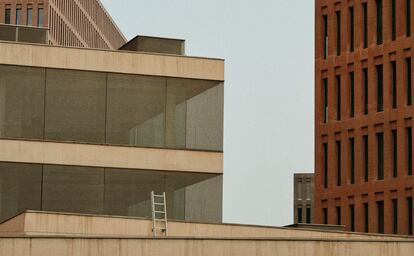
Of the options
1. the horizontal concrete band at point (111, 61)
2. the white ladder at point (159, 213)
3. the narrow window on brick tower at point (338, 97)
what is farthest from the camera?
the narrow window on brick tower at point (338, 97)

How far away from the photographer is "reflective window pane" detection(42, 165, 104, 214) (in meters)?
53.2

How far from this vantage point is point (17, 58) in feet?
180

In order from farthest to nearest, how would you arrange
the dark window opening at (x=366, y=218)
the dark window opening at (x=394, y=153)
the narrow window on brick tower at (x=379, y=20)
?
1. the narrow window on brick tower at (x=379, y=20)
2. the dark window opening at (x=366, y=218)
3. the dark window opening at (x=394, y=153)

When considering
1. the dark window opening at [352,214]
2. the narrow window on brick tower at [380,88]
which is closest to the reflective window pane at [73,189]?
the narrow window on brick tower at [380,88]

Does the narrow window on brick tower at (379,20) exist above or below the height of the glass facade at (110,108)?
above

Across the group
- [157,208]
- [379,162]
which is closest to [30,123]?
[157,208]

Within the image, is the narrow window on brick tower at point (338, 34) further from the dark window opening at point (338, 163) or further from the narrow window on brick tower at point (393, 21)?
the dark window opening at point (338, 163)

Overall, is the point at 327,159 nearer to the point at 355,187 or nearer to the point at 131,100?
the point at 355,187

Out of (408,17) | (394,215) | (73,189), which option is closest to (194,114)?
(73,189)

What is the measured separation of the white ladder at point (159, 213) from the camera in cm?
4909

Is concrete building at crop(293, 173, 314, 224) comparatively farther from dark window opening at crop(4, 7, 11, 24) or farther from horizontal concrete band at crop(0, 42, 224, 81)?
horizontal concrete band at crop(0, 42, 224, 81)

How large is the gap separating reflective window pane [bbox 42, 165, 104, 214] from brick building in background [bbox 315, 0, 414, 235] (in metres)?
34.8

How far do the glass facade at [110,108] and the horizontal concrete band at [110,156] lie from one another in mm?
287

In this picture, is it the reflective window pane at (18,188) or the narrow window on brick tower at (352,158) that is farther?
the narrow window on brick tower at (352,158)
